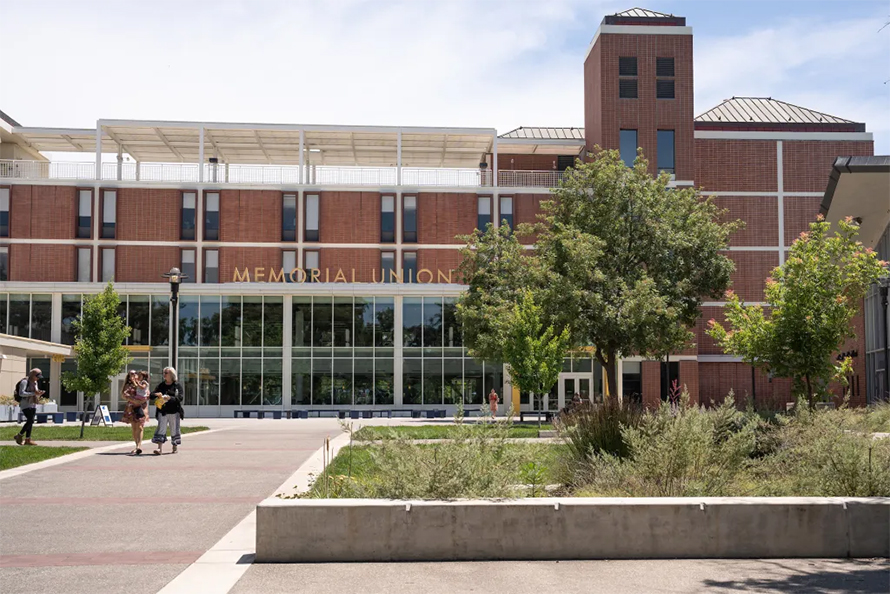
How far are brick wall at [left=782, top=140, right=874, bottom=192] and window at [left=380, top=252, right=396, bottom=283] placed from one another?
79.0 feet

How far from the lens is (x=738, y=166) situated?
56906 millimetres

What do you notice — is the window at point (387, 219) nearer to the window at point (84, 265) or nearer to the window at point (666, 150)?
the window at point (666, 150)

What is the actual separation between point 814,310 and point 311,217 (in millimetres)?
36215

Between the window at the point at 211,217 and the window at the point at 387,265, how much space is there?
378 inches

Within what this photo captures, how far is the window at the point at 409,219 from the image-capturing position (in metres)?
55.4

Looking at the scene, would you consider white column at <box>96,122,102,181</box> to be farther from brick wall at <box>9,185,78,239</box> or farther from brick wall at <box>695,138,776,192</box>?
brick wall at <box>695,138,776,192</box>

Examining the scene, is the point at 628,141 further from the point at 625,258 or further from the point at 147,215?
the point at 147,215

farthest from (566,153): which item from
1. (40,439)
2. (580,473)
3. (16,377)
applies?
(580,473)

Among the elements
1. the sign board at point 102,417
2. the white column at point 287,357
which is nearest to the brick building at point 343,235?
the white column at point 287,357

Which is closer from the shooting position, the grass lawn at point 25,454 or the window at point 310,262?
the grass lawn at point 25,454

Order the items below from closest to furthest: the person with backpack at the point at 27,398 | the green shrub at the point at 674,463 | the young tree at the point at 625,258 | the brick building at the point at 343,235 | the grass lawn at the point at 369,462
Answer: the green shrub at the point at 674,463, the grass lawn at the point at 369,462, the person with backpack at the point at 27,398, the young tree at the point at 625,258, the brick building at the point at 343,235

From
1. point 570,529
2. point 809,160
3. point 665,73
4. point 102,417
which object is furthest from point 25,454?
point 809,160

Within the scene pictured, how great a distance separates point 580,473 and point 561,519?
2.87 meters

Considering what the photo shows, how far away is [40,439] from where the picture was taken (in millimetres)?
24594
